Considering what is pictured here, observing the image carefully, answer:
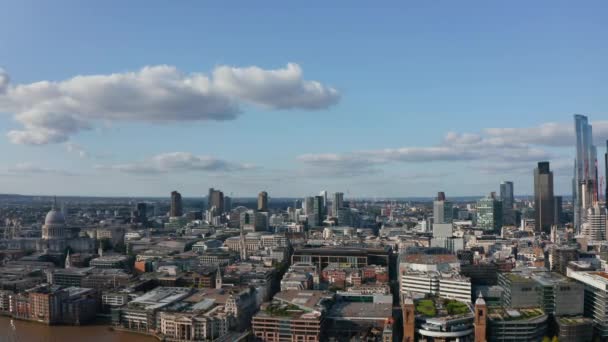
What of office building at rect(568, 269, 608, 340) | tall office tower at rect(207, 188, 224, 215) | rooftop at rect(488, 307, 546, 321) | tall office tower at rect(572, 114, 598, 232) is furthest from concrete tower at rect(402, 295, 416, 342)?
tall office tower at rect(207, 188, 224, 215)

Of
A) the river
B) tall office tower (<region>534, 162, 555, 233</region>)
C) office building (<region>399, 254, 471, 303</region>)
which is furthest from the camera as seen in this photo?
tall office tower (<region>534, 162, 555, 233</region>)

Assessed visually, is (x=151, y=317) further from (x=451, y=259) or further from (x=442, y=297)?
(x=451, y=259)

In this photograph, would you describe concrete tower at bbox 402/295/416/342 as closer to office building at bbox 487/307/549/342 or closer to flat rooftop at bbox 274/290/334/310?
office building at bbox 487/307/549/342

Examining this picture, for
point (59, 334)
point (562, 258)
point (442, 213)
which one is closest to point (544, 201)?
point (442, 213)

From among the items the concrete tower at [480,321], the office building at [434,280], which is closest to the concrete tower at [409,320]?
the concrete tower at [480,321]

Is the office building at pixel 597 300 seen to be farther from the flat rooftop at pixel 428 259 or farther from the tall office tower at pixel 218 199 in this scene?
the tall office tower at pixel 218 199

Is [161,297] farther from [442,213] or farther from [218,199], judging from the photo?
[218,199]
